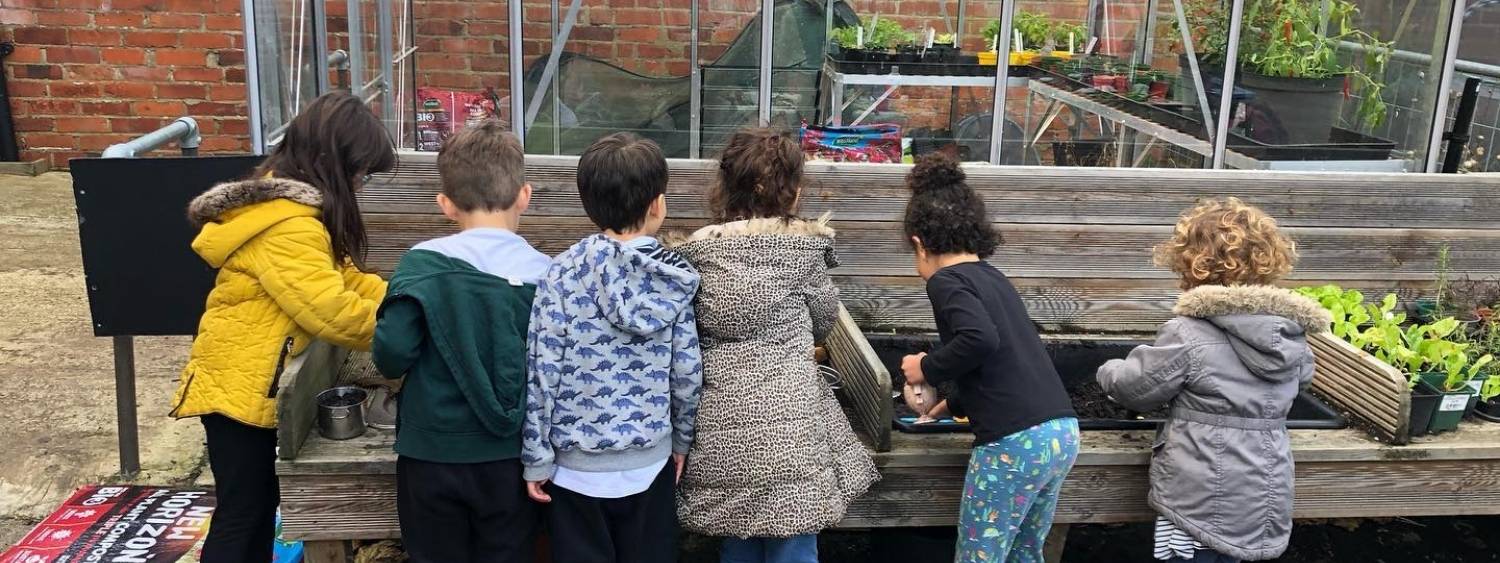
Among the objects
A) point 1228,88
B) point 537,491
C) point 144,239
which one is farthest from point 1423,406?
point 144,239

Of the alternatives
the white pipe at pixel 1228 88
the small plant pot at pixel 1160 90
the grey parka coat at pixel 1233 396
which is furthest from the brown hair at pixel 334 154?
the small plant pot at pixel 1160 90

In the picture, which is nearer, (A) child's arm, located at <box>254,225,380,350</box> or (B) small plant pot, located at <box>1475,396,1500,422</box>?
(A) child's arm, located at <box>254,225,380,350</box>

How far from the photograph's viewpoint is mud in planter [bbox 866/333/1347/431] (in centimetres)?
295

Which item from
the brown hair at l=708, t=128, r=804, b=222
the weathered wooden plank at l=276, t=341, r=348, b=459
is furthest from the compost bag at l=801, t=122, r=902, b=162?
the weathered wooden plank at l=276, t=341, r=348, b=459

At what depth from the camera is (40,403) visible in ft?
13.6

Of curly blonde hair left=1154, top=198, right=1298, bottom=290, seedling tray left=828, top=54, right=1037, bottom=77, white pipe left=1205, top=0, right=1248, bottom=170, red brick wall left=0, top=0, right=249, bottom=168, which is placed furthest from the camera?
red brick wall left=0, top=0, right=249, bottom=168

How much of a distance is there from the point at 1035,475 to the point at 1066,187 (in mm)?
1269

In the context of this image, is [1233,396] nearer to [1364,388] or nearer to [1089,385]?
[1364,388]

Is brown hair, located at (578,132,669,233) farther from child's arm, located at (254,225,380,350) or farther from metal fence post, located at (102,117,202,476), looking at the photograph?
metal fence post, located at (102,117,202,476)

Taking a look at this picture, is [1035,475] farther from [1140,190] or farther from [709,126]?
[709,126]

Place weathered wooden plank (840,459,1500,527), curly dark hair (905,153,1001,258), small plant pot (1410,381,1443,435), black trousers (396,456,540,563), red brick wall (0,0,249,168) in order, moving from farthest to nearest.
Answer: red brick wall (0,0,249,168), small plant pot (1410,381,1443,435), weathered wooden plank (840,459,1500,527), curly dark hair (905,153,1001,258), black trousers (396,456,540,563)

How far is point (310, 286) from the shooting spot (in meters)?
2.38

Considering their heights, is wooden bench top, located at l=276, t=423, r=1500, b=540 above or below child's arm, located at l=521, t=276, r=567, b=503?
below

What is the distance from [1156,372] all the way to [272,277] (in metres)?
1.89
